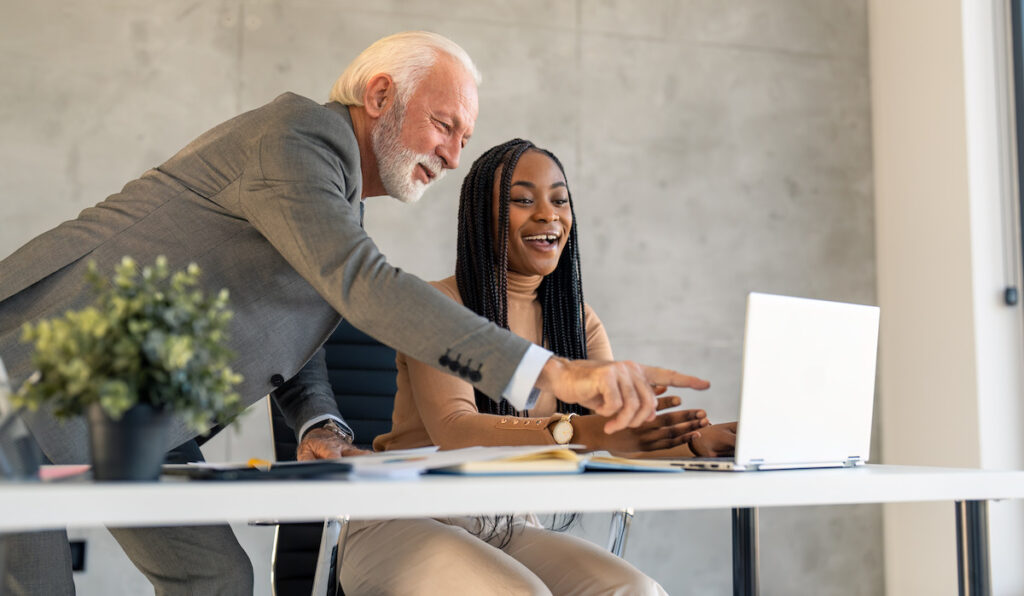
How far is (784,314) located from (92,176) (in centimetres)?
262

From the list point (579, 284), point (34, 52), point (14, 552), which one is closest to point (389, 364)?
point (579, 284)

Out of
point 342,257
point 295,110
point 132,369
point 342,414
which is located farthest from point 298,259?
point 342,414

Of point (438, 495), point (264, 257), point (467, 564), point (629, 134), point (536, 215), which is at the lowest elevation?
point (467, 564)

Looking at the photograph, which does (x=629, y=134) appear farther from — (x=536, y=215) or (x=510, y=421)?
(x=510, y=421)

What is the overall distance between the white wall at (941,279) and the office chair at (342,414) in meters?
2.25

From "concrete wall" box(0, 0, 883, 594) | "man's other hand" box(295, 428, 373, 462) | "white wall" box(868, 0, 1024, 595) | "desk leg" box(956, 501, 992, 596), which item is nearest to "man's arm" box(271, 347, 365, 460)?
"man's other hand" box(295, 428, 373, 462)

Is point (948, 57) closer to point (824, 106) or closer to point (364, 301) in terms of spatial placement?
point (824, 106)

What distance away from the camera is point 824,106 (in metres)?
3.95

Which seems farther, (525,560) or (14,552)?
(525,560)

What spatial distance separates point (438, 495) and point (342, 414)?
4.72 ft

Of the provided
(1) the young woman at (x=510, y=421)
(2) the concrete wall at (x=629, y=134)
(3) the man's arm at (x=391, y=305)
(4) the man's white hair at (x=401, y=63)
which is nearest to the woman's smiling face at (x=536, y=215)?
(1) the young woman at (x=510, y=421)

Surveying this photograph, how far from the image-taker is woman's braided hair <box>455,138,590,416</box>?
2.04 meters

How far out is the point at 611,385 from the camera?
119 cm

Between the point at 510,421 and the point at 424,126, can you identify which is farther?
the point at 424,126
